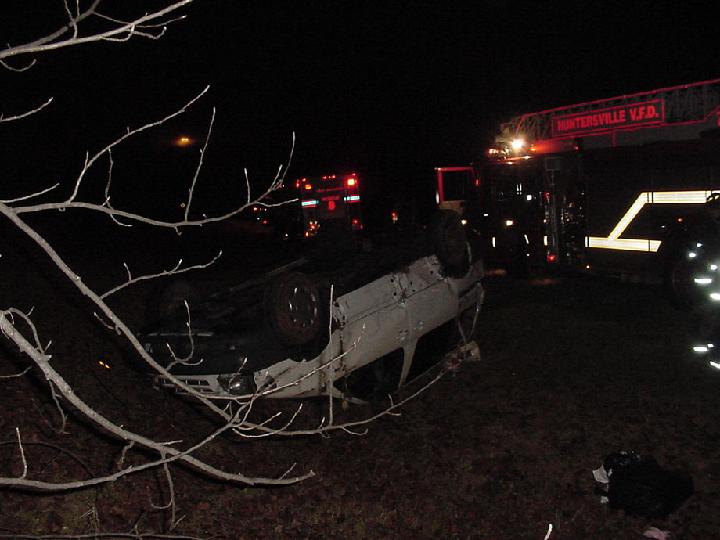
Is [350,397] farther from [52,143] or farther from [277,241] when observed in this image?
[277,241]

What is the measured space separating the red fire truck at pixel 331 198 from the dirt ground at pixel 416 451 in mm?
15668

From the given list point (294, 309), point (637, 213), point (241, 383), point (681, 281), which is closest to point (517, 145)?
point (637, 213)

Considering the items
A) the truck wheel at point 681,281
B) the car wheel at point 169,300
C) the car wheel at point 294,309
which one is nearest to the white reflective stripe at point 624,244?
the truck wheel at point 681,281

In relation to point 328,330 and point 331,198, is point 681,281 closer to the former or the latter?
point 328,330

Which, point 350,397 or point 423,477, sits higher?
point 350,397

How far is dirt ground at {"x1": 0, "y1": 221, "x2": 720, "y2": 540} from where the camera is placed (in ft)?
14.7

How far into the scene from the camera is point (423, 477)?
5.25 m

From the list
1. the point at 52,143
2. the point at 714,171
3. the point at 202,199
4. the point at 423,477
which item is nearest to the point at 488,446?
the point at 423,477

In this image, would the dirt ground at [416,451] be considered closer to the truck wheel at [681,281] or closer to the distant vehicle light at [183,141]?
the truck wheel at [681,281]

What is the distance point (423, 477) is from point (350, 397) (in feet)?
3.08

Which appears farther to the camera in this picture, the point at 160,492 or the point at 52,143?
the point at 52,143

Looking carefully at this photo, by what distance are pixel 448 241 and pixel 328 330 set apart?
201cm

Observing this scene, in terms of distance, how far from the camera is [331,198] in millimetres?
23469

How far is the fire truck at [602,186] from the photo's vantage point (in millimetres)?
10297
